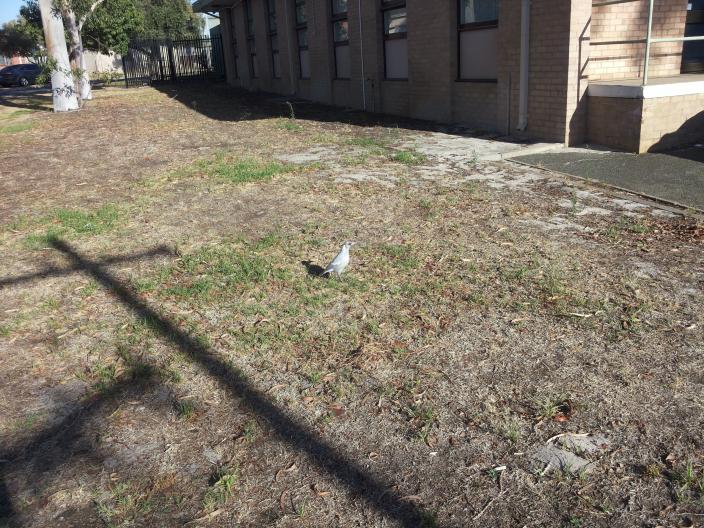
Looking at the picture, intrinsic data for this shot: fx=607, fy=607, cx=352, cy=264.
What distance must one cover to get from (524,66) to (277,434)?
812 centimetres

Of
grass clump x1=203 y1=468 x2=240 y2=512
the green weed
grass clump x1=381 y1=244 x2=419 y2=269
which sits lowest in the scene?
grass clump x1=203 y1=468 x2=240 y2=512

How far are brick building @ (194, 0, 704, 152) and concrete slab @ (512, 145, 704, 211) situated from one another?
378 millimetres

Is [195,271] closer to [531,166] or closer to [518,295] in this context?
[518,295]

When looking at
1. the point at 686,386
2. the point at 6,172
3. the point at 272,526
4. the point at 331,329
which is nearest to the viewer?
the point at 272,526

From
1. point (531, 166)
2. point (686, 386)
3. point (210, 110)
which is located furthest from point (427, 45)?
point (686, 386)

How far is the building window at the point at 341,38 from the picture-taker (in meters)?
16.1

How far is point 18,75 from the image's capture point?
1703 inches

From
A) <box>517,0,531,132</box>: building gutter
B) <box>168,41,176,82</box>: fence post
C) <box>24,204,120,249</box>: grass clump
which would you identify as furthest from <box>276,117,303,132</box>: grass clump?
<box>168,41,176,82</box>: fence post

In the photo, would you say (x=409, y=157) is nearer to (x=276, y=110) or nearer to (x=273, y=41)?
(x=276, y=110)

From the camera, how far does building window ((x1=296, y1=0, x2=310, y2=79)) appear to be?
18906mm

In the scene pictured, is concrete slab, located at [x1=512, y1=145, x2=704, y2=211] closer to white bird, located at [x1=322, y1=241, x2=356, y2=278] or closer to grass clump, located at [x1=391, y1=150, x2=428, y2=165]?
grass clump, located at [x1=391, y1=150, x2=428, y2=165]

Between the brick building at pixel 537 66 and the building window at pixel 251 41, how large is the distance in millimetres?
9299

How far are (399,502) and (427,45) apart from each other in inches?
435

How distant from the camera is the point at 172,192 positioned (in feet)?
25.3
